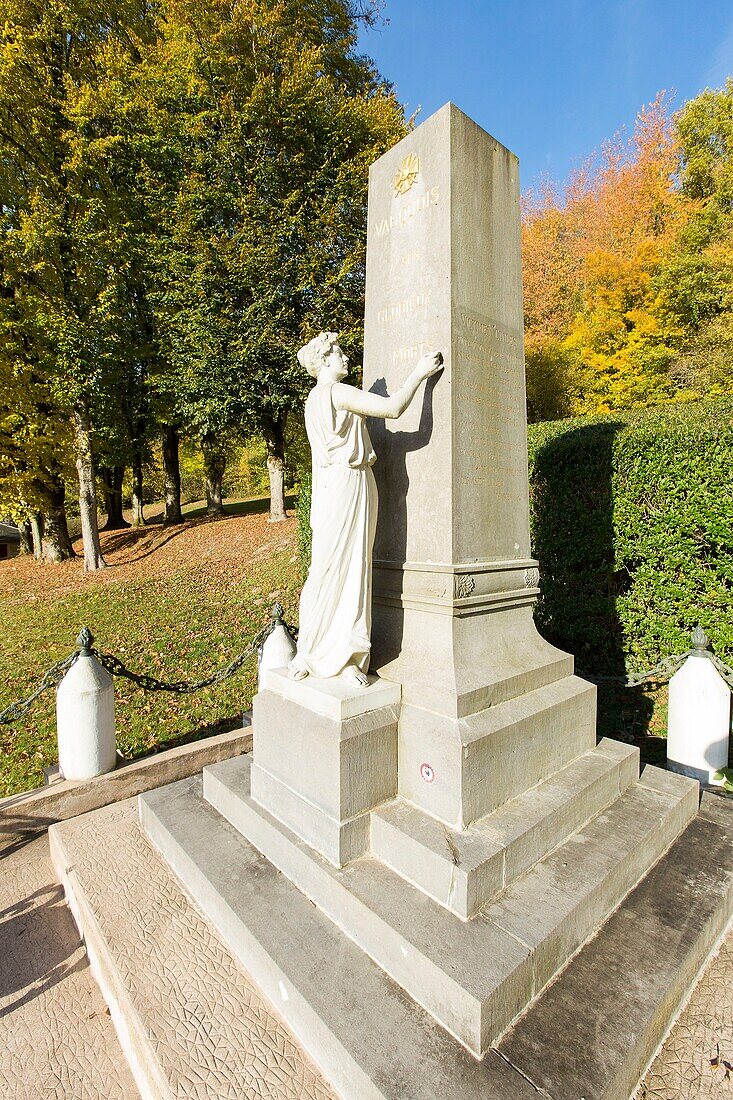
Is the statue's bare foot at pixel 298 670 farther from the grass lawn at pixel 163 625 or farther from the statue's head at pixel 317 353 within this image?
the grass lawn at pixel 163 625

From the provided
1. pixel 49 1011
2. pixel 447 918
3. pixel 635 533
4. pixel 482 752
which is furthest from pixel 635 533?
pixel 49 1011

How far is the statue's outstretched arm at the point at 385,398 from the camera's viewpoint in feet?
9.86

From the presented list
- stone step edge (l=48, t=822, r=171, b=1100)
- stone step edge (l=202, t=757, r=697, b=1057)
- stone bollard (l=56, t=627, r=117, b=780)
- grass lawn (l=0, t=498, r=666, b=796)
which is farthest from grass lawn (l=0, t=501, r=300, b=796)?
stone step edge (l=202, t=757, r=697, b=1057)

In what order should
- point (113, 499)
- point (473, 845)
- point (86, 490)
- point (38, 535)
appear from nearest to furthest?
point (473, 845), point (86, 490), point (38, 535), point (113, 499)

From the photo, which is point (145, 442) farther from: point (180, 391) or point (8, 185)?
point (8, 185)

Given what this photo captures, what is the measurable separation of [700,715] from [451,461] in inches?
122

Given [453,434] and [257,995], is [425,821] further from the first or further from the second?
[453,434]

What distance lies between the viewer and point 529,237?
20172 mm

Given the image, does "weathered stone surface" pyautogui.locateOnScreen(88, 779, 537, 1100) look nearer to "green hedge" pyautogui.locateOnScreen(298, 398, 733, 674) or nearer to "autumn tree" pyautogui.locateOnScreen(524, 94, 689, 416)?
"green hedge" pyautogui.locateOnScreen(298, 398, 733, 674)

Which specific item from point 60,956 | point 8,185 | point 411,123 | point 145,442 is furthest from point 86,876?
point 145,442

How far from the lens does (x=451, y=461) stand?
3.17m

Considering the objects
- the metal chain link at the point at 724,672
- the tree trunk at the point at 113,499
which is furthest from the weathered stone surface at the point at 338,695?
the tree trunk at the point at 113,499

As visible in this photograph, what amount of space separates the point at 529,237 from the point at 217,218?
1231 centimetres

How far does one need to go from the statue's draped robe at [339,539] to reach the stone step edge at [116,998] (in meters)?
1.77
